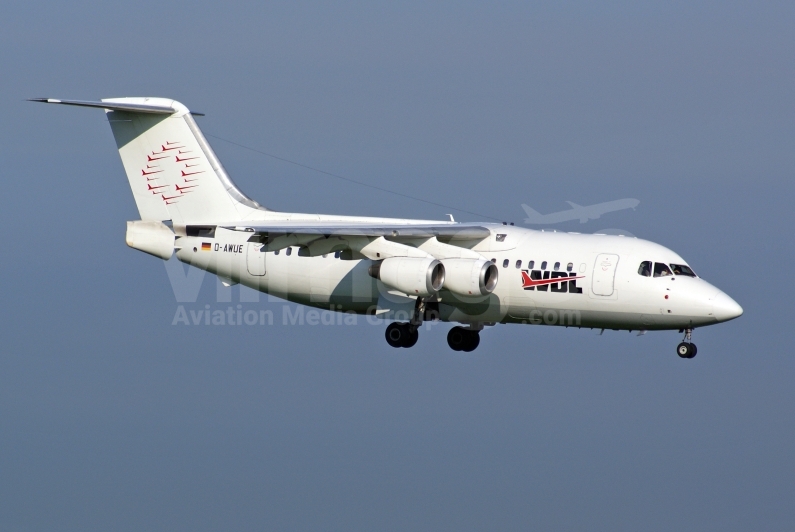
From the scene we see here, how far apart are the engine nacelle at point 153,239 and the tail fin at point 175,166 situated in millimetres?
295

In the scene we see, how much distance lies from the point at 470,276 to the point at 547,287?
1092 millimetres

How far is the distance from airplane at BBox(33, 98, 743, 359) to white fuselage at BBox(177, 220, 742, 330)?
0.7 inches

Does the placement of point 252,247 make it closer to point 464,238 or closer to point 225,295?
point 225,295

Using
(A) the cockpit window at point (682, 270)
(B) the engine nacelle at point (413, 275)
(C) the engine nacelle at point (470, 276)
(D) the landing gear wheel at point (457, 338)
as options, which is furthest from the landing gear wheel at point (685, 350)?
(D) the landing gear wheel at point (457, 338)

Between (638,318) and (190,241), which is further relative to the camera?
(190,241)

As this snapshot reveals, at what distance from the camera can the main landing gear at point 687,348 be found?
57.6 ft

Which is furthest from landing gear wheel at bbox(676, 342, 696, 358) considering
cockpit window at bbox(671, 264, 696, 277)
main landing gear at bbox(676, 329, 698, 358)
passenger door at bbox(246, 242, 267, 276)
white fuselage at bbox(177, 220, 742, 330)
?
passenger door at bbox(246, 242, 267, 276)

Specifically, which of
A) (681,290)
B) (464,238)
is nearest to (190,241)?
(464,238)

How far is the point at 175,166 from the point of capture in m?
20.5

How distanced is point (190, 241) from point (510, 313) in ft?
17.4

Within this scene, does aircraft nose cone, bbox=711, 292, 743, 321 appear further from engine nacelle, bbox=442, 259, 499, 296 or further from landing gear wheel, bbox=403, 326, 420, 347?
landing gear wheel, bbox=403, 326, 420, 347

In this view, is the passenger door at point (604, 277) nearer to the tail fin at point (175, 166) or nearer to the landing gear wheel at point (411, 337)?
the landing gear wheel at point (411, 337)

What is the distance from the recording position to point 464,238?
60.6 feet

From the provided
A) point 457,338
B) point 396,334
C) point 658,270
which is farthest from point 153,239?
point 658,270
